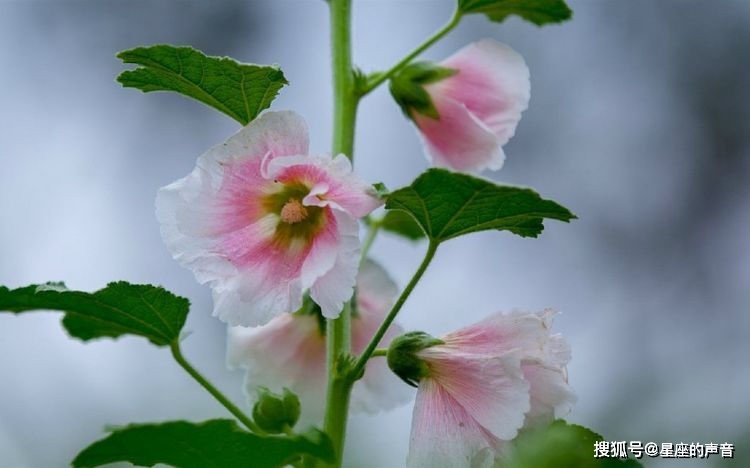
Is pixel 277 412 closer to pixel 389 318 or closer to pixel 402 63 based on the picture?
pixel 389 318

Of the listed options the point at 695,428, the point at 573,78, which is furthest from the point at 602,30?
the point at 695,428

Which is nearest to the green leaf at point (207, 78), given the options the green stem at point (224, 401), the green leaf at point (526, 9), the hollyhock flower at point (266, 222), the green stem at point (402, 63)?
the hollyhock flower at point (266, 222)

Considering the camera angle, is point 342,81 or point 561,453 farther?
point 342,81

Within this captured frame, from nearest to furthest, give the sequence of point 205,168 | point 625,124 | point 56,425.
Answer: point 205,168 → point 56,425 → point 625,124

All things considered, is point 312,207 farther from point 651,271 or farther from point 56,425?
point 651,271

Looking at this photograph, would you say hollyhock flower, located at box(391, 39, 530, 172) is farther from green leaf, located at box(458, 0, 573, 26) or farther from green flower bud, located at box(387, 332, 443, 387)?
green flower bud, located at box(387, 332, 443, 387)

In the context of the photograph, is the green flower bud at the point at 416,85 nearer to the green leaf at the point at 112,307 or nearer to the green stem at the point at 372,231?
the green stem at the point at 372,231

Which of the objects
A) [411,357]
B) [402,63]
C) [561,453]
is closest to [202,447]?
[411,357]
